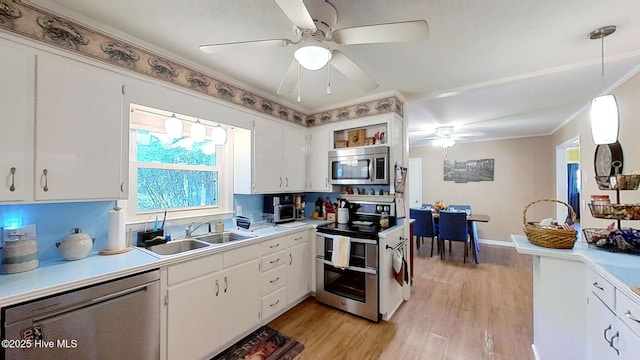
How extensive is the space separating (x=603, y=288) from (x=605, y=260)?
229 millimetres

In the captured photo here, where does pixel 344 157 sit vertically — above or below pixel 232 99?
below

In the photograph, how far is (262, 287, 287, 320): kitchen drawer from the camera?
A: 2363mm

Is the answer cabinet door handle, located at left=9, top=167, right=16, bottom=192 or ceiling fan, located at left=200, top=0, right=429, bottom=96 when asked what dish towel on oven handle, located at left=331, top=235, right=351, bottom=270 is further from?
cabinet door handle, located at left=9, top=167, right=16, bottom=192

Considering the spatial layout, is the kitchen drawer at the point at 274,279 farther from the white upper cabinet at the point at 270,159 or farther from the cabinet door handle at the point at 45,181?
the cabinet door handle at the point at 45,181

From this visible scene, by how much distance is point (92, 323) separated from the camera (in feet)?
4.41

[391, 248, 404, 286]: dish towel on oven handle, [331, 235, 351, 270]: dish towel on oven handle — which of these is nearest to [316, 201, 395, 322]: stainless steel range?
[331, 235, 351, 270]: dish towel on oven handle

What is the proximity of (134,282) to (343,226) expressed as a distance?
2029mm

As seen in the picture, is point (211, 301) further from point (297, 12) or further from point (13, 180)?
point (297, 12)

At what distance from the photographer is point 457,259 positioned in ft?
14.6

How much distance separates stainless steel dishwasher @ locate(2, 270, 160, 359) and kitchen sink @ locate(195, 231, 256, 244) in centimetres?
78

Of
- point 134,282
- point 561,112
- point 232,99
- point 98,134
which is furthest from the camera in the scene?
point 561,112

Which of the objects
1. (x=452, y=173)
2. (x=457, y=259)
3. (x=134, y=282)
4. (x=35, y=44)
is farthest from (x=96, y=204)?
(x=452, y=173)

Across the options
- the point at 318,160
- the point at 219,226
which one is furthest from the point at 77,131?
the point at 318,160

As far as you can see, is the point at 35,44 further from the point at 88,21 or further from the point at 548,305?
the point at 548,305
